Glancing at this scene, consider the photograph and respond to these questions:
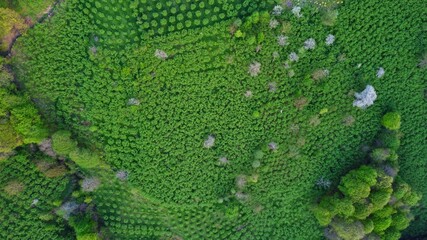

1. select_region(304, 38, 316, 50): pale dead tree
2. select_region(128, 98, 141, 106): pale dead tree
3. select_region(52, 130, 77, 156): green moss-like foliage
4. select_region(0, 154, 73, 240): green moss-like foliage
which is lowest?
select_region(0, 154, 73, 240): green moss-like foliage

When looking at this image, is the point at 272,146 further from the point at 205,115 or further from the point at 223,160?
the point at 205,115

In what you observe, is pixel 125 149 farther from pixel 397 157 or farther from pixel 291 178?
pixel 397 157

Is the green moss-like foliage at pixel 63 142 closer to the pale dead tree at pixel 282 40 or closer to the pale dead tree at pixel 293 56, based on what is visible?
the pale dead tree at pixel 282 40

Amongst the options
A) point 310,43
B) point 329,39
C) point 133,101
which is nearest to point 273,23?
point 310,43

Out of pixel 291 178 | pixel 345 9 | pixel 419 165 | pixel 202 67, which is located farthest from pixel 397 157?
pixel 202 67

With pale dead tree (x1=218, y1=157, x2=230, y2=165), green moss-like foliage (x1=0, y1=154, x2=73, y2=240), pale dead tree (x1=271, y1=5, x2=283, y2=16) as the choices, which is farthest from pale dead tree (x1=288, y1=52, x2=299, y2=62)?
green moss-like foliage (x1=0, y1=154, x2=73, y2=240)

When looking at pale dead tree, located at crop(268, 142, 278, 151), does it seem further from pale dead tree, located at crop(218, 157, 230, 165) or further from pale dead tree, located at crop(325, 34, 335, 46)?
pale dead tree, located at crop(325, 34, 335, 46)

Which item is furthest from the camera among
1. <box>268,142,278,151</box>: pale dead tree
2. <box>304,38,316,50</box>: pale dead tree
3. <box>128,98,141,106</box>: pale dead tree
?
<box>268,142,278,151</box>: pale dead tree
